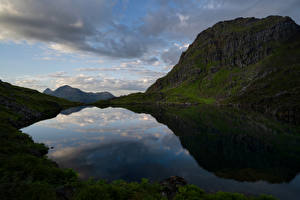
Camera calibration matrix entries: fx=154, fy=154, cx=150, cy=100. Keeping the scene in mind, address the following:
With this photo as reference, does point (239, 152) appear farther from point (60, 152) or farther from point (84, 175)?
point (60, 152)

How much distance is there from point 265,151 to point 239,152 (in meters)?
7.07

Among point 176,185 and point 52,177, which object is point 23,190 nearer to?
point 52,177

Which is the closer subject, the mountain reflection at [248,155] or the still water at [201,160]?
the still water at [201,160]

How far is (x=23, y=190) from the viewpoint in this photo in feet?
33.3

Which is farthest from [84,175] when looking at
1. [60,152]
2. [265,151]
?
[265,151]

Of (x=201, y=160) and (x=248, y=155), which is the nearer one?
(x=201, y=160)

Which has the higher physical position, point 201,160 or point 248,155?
point 248,155

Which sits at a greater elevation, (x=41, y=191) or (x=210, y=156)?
(x=41, y=191)

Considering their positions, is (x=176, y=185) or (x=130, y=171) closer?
(x=176, y=185)

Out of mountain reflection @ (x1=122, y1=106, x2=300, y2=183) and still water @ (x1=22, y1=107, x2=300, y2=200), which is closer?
still water @ (x1=22, y1=107, x2=300, y2=200)

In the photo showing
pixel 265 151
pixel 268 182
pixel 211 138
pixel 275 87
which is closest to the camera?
pixel 268 182

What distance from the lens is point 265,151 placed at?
124ft

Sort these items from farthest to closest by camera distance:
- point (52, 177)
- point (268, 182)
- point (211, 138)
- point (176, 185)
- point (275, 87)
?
point (275, 87) → point (211, 138) → point (268, 182) → point (176, 185) → point (52, 177)

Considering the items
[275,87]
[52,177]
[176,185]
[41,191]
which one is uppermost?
[275,87]
